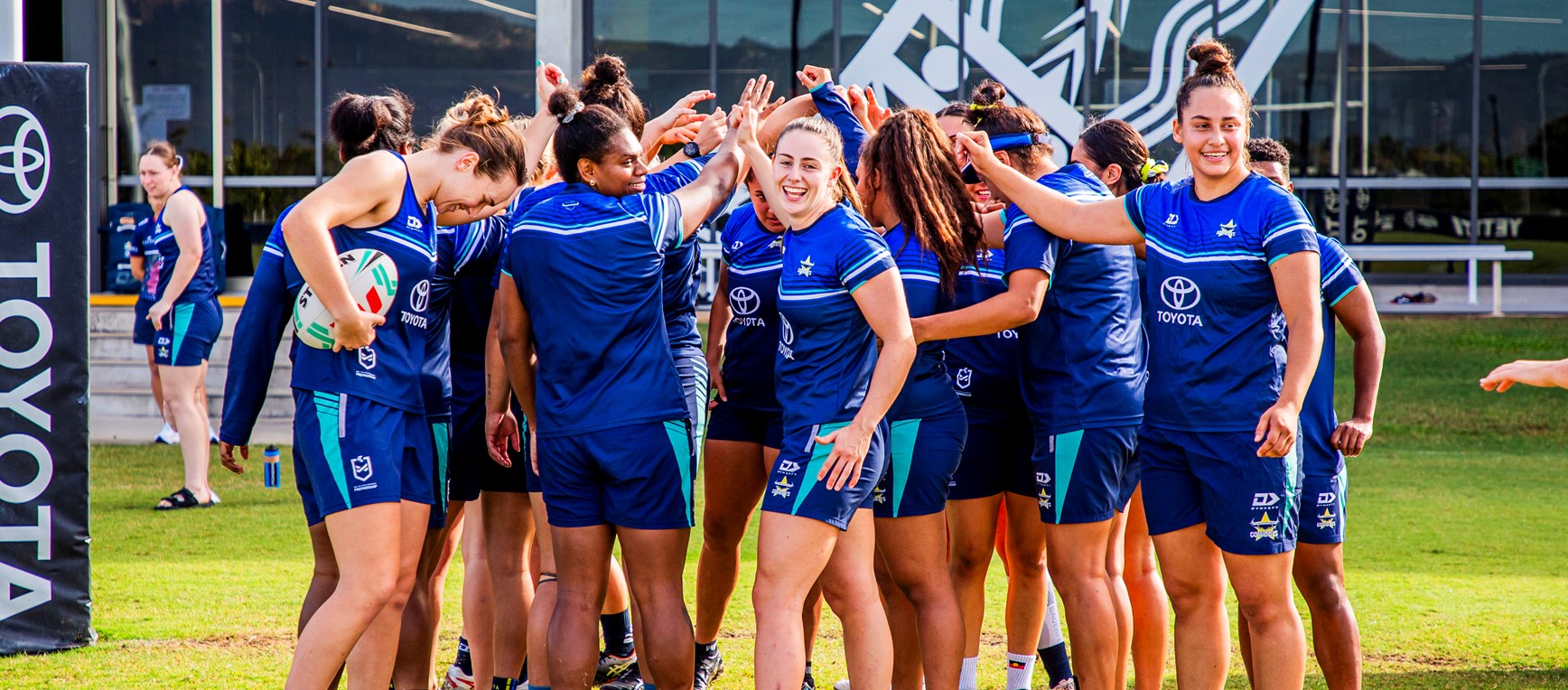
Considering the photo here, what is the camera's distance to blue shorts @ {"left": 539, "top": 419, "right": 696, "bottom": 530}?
372cm

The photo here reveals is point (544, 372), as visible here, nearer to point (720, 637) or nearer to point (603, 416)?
point (603, 416)

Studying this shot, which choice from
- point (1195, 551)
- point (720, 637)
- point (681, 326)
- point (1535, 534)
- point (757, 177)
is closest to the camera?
point (1195, 551)

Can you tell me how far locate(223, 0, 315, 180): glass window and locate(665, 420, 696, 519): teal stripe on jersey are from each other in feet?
52.6

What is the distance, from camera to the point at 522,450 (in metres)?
4.52

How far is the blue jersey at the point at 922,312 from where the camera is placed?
3.86 meters

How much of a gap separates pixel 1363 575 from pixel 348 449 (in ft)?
16.6

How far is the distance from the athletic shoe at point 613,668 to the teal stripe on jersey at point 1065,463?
1.74 meters

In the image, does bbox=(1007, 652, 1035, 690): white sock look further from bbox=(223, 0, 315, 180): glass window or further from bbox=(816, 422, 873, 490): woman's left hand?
bbox=(223, 0, 315, 180): glass window

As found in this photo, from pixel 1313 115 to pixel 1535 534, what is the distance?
11.4 m

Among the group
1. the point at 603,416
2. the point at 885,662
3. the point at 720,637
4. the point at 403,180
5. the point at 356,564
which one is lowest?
the point at 720,637

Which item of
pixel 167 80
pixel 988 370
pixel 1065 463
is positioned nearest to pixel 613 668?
pixel 988 370

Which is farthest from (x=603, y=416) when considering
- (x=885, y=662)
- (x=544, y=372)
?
(x=885, y=662)

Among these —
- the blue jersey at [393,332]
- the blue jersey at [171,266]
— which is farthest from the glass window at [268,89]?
the blue jersey at [393,332]

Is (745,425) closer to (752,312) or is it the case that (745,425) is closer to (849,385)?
(752,312)
